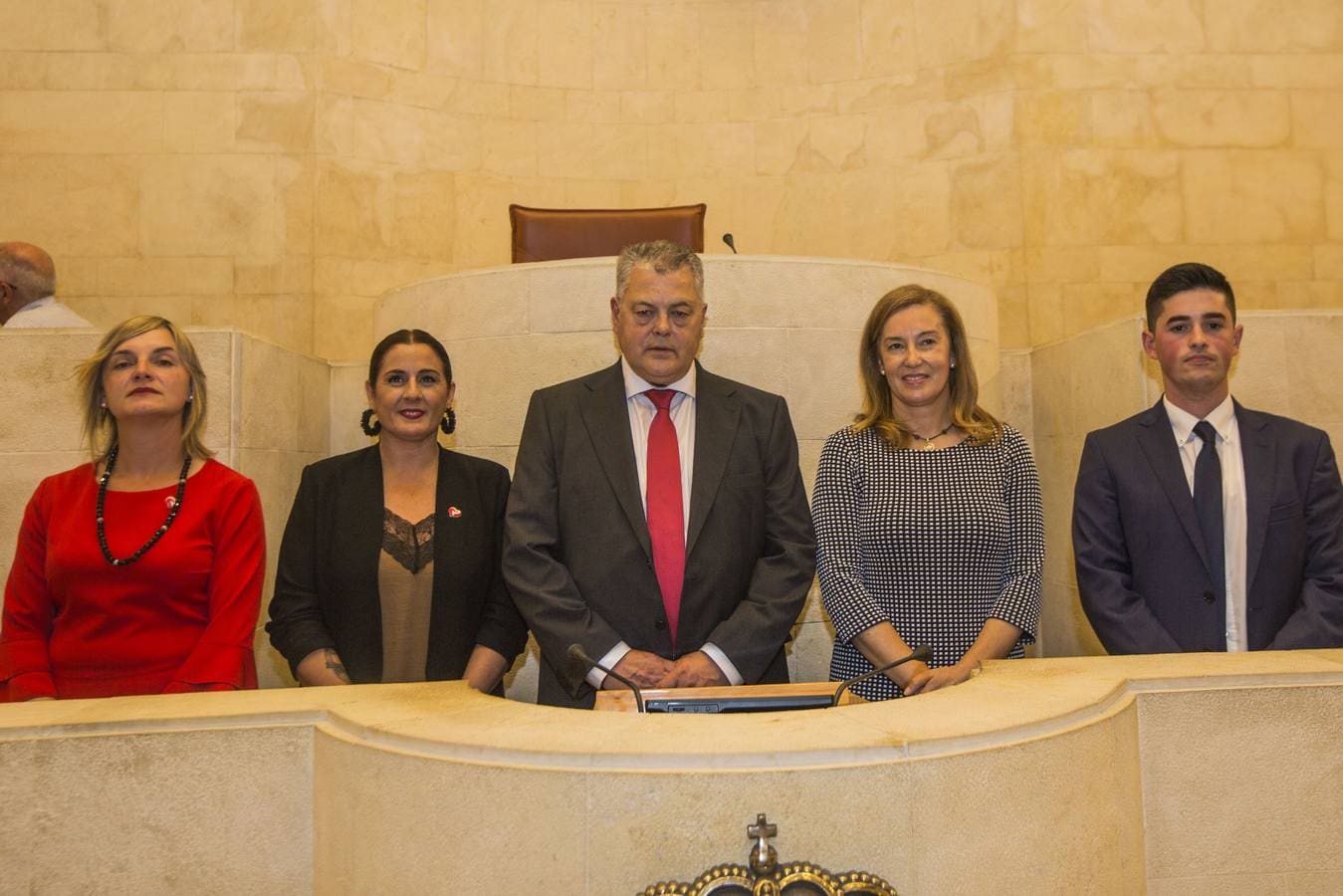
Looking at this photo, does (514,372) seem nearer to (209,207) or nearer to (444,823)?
(444,823)

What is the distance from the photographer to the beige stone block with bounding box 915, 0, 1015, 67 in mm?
6734

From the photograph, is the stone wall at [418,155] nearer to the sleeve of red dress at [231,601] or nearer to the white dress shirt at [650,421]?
the sleeve of red dress at [231,601]

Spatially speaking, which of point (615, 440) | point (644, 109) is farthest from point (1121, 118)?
point (615, 440)

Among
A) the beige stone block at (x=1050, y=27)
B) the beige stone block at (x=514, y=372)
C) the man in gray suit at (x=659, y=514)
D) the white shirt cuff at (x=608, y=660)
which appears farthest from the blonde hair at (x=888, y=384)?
the beige stone block at (x=1050, y=27)

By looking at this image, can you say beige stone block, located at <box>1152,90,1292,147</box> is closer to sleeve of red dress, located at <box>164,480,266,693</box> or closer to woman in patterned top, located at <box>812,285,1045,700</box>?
→ woman in patterned top, located at <box>812,285,1045,700</box>

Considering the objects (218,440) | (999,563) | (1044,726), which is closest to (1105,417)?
(999,563)

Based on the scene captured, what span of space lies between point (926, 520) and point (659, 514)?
0.63m

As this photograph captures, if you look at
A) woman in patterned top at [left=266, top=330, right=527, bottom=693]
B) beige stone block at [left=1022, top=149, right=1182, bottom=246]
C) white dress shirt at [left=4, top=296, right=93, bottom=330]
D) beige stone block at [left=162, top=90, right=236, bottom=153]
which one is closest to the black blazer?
woman in patterned top at [left=266, top=330, right=527, bottom=693]

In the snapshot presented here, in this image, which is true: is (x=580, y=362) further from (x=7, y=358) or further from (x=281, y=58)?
(x=281, y=58)

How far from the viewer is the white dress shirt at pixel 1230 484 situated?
265cm

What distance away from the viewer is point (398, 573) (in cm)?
276

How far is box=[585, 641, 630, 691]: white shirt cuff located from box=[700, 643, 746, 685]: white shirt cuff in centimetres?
18

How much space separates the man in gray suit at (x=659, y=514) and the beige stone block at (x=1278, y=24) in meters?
5.61

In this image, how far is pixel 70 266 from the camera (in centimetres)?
655
